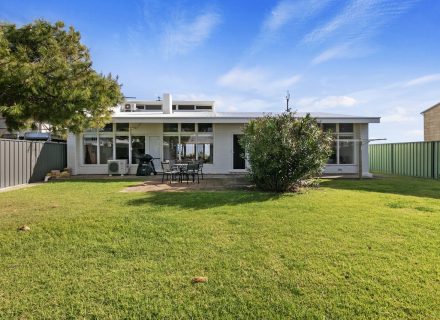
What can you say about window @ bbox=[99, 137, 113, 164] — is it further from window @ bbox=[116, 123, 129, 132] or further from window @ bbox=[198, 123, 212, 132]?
window @ bbox=[198, 123, 212, 132]

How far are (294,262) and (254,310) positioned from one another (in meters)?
1.19

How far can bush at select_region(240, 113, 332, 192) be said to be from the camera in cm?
917

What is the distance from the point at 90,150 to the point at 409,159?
59.6 ft

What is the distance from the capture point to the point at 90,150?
1681cm

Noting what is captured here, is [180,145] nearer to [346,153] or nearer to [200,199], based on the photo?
[346,153]

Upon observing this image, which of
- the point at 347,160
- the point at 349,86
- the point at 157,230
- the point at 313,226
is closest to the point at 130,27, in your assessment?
the point at 157,230

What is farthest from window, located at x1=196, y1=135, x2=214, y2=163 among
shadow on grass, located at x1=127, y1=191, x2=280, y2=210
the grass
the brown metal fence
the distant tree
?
the distant tree

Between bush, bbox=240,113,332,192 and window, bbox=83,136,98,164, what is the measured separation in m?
10.4

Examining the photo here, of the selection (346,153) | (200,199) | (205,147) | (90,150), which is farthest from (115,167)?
(346,153)

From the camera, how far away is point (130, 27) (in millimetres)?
10383

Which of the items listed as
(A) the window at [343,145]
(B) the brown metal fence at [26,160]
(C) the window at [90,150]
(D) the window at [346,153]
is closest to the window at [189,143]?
(C) the window at [90,150]

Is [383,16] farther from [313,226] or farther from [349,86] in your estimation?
[313,226]

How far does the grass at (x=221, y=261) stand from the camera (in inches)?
122

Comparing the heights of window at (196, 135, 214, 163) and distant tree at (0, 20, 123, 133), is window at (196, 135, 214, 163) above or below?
below
